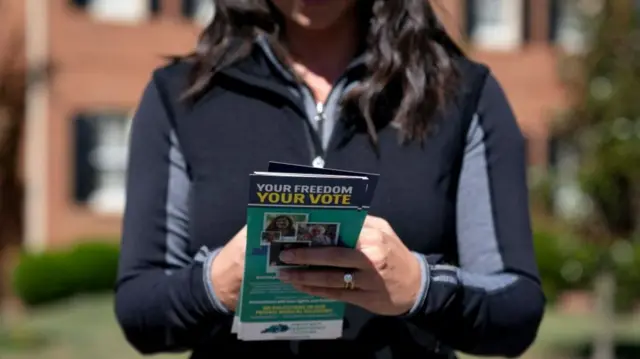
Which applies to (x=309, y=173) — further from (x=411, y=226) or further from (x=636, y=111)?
(x=636, y=111)

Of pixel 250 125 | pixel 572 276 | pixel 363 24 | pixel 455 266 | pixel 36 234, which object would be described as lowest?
pixel 36 234

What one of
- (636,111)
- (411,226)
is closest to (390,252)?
(411,226)

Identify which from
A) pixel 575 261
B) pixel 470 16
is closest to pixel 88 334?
pixel 575 261

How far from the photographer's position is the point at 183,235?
2211mm

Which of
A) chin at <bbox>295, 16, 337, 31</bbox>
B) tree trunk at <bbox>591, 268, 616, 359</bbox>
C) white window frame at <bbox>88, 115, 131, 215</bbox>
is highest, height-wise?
chin at <bbox>295, 16, 337, 31</bbox>

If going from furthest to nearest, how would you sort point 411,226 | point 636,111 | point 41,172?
1. point 41,172
2. point 636,111
3. point 411,226

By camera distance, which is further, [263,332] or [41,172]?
[41,172]

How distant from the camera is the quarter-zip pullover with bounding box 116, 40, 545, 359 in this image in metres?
2.12

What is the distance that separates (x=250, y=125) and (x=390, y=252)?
1.30 ft

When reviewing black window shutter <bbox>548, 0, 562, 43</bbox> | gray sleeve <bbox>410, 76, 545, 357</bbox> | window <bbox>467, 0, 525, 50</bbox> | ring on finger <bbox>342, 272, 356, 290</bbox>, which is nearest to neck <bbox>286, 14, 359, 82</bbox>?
gray sleeve <bbox>410, 76, 545, 357</bbox>

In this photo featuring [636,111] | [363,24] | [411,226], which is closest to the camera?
[411,226]

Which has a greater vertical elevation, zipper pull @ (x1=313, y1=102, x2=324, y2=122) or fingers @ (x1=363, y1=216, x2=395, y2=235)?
zipper pull @ (x1=313, y1=102, x2=324, y2=122)

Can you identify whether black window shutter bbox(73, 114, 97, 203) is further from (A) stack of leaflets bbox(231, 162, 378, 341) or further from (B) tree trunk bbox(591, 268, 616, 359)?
(A) stack of leaflets bbox(231, 162, 378, 341)

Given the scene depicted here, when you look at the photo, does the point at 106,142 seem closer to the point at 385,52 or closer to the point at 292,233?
the point at 385,52
